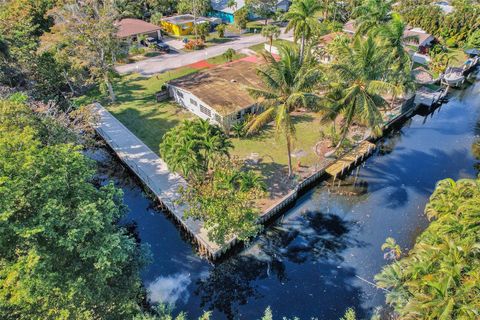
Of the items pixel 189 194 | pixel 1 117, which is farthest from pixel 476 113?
pixel 1 117

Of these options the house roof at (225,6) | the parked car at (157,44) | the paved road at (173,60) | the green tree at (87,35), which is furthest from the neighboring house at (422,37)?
the green tree at (87,35)

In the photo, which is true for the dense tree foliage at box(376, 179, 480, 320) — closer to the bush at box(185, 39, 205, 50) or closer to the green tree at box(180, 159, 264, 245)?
the green tree at box(180, 159, 264, 245)

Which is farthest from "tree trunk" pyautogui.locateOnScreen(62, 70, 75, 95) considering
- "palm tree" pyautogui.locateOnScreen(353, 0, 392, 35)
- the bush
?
"palm tree" pyautogui.locateOnScreen(353, 0, 392, 35)

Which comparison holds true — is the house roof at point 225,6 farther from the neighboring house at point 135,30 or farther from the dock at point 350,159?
the dock at point 350,159

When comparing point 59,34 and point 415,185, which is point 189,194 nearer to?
point 415,185

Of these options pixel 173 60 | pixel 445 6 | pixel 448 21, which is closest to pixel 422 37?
pixel 448 21
